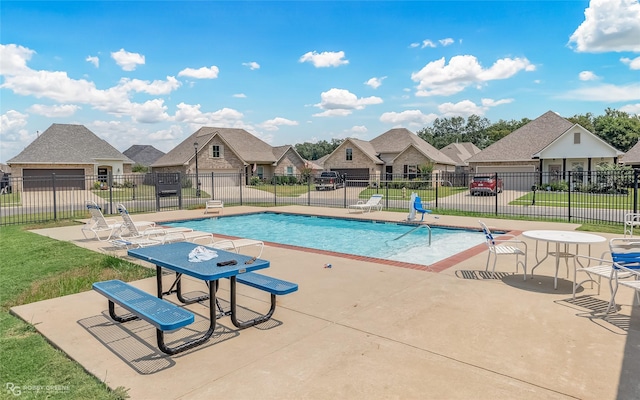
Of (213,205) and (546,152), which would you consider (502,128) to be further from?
(213,205)

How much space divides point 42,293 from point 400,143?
4339cm

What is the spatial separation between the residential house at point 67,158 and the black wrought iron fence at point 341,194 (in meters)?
0.87

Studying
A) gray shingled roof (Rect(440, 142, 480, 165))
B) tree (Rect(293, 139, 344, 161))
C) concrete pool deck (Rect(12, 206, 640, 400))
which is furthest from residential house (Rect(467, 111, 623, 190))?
tree (Rect(293, 139, 344, 161))

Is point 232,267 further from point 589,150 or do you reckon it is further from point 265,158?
point 265,158

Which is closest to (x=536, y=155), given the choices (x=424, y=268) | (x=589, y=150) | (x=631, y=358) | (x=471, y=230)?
(x=589, y=150)

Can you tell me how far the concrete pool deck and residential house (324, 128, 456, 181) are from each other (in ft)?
123

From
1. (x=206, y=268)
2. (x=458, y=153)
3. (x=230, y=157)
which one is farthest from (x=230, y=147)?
(x=206, y=268)

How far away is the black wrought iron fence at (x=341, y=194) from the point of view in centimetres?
1727

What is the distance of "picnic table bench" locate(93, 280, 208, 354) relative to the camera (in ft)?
11.7

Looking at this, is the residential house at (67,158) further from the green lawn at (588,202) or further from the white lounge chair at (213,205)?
the green lawn at (588,202)

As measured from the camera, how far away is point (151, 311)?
384cm

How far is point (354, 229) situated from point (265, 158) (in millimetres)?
32812

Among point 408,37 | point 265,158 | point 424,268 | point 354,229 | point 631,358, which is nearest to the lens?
point 631,358

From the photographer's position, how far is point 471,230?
42.4 feet
